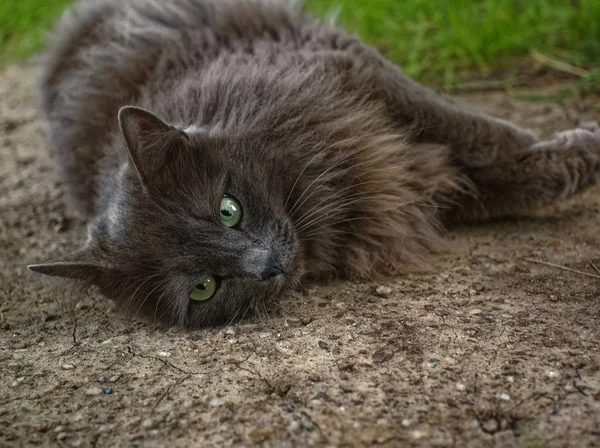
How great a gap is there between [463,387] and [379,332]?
1.25ft

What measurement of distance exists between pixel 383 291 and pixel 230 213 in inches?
25.2

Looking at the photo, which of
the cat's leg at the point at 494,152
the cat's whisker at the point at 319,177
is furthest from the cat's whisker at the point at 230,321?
the cat's leg at the point at 494,152

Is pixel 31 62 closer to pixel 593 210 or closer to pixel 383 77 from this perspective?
pixel 383 77

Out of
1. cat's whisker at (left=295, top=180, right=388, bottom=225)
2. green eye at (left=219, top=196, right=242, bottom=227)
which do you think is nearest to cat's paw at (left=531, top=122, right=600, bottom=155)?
cat's whisker at (left=295, top=180, right=388, bottom=225)

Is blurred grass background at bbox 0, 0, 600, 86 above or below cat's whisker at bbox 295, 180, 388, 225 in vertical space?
above

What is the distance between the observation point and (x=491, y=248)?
8.91 feet

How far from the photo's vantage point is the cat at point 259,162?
234 cm

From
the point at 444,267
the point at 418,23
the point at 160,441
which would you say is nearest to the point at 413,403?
the point at 160,441

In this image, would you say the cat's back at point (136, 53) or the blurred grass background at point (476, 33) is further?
the blurred grass background at point (476, 33)

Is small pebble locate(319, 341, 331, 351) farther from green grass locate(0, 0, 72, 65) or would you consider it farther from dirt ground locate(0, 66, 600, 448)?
green grass locate(0, 0, 72, 65)

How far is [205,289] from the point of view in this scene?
2.38 meters

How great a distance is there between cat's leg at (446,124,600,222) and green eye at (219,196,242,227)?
1041 mm

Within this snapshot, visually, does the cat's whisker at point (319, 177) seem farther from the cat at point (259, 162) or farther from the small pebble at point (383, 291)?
the small pebble at point (383, 291)

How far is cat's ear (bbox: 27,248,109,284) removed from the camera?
7.73 feet
